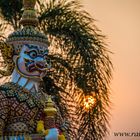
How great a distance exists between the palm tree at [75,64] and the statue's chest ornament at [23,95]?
10.7 ft

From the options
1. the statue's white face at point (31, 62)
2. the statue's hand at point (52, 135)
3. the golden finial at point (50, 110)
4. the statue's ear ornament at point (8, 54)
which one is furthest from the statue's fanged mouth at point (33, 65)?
the statue's hand at point (52, 135)

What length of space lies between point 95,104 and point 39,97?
11.7 ft

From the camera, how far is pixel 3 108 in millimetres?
→ 5477

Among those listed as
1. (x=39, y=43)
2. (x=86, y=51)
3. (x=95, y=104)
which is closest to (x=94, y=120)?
(x=95, y=104)

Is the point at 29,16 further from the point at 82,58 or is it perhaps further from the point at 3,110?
the point at 82,58

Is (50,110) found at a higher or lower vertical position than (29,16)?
lower

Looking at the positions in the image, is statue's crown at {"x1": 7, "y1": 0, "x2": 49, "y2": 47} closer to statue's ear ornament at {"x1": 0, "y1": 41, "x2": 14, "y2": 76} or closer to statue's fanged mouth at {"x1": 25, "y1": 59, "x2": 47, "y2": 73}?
statue's ear ornament at {"x1": 0, "y1": 41, "x2": 14, "y2": 76}

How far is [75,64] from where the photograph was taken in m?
9.37

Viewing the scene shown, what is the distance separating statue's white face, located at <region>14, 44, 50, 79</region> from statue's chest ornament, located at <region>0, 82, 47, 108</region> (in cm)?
18

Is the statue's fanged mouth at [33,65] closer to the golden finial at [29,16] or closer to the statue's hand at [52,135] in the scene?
the golden finial at [29,16]

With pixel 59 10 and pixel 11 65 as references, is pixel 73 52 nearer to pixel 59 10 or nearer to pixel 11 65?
pixel 59 10

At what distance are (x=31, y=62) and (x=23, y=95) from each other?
1.26 feet

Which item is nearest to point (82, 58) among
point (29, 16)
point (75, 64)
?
point (75, 64)

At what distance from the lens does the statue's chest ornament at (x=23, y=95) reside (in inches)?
220
